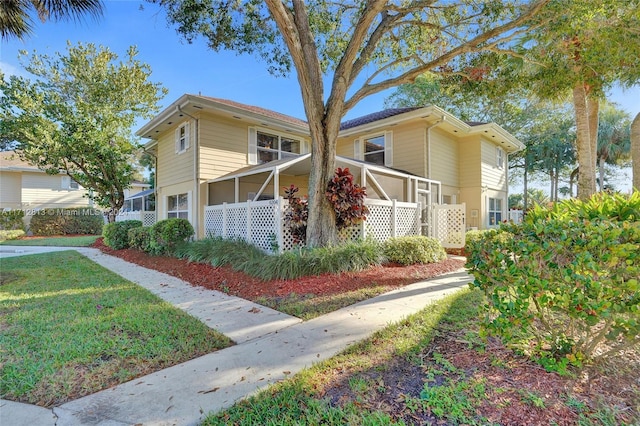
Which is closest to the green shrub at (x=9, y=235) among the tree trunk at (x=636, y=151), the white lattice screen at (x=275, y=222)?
the white lattice screen at (x=275, y=222)

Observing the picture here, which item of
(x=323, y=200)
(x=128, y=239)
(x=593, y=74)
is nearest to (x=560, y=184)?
(x=593, y=74)

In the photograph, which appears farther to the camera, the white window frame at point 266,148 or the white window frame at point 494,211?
the white window frame at point 494,211

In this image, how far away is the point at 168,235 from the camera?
9.55 m

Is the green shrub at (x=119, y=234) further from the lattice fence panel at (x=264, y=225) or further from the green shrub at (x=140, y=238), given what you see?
the lattice fence panel at (x=264, y=225)

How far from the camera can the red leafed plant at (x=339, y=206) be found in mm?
7615

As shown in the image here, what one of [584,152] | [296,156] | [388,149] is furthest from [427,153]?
[296,156]

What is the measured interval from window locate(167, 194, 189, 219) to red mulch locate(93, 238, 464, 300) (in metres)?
4.18

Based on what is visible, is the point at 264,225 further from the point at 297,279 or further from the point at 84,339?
the point at 84,339

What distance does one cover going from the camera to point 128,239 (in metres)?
12.3

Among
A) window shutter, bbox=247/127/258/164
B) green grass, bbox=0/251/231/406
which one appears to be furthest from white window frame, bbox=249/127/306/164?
green grass, bbox=0/251/231/406

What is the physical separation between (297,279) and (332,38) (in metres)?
8.03

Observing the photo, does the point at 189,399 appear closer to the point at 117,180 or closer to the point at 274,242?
the point at 274,242

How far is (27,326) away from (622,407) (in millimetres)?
6441

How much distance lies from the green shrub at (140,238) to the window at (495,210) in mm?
16352
